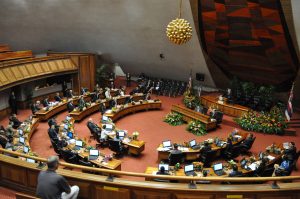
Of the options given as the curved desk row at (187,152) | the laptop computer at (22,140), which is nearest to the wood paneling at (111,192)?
the curved desk row at (187,152)

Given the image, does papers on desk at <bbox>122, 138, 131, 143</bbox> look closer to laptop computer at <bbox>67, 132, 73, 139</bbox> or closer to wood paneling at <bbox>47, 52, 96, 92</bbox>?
laptop computer at <bbox>67, 132, 73, 139</bbox>

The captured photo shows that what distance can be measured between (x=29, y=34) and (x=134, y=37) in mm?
7694

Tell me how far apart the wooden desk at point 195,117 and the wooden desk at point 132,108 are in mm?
1769

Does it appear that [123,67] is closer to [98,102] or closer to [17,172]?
[98,102]

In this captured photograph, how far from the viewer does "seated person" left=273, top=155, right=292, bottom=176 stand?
903cm

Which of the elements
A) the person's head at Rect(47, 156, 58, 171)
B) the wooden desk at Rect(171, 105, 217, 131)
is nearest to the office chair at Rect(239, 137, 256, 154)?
Answer: the wooden desk at Rect(171, 105, 217, 131)

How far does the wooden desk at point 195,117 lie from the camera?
49.4 feet

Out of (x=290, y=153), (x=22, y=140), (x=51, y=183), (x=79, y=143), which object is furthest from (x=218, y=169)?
(x=22, y=140)

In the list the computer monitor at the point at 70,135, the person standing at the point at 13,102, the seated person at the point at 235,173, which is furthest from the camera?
the person standing at the point at 13,102

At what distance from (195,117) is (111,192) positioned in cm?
998

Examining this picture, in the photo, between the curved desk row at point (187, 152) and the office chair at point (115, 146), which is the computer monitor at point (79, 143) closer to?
the office chair at point (115, 146)

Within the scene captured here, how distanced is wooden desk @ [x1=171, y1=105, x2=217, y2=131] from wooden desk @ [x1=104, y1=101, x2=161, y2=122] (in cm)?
177

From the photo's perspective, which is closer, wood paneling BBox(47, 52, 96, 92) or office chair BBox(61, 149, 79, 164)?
office chair BBox(61, 149, 79, 164)

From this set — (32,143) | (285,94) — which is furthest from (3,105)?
(285,94)
